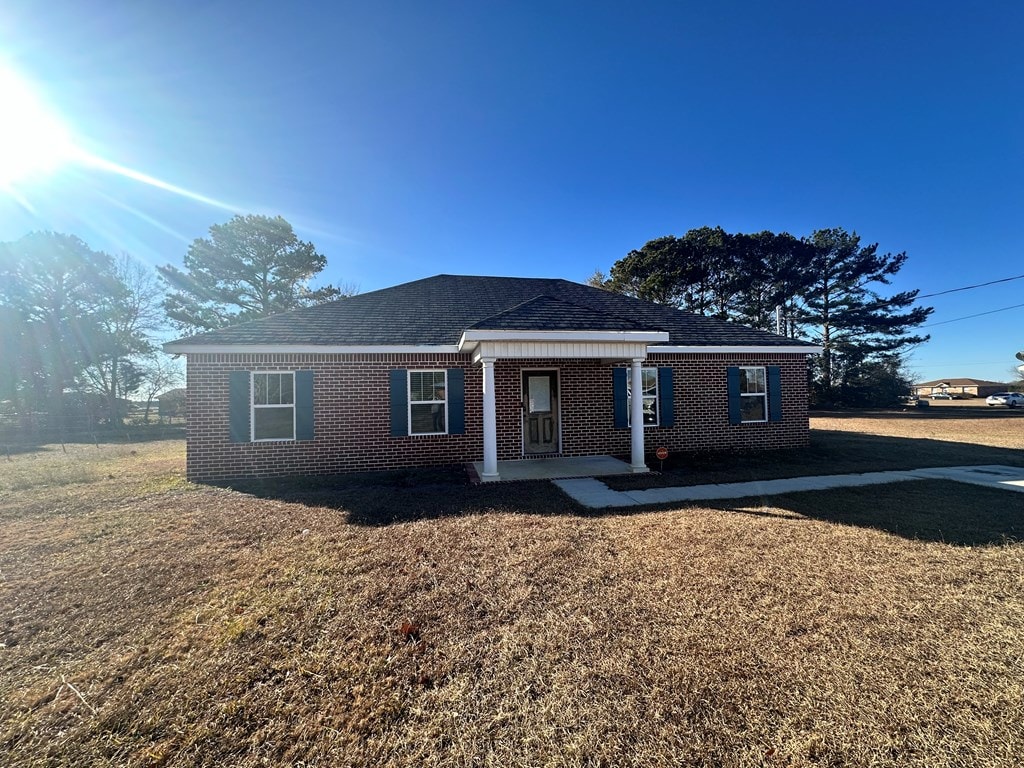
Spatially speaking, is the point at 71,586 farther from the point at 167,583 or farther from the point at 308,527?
the point at 308,527

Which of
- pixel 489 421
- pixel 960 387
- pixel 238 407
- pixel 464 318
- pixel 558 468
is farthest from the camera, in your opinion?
pixel 960 387

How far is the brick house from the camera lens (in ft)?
27.6

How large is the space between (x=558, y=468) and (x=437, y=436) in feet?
9.34

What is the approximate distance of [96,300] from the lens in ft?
82.1

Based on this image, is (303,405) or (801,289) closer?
(303,405)

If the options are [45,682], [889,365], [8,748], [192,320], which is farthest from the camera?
[889,365]

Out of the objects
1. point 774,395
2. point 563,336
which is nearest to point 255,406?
point 563,336

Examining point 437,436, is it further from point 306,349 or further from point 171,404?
point 171,404

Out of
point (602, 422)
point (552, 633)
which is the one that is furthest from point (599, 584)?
point (602, 422)

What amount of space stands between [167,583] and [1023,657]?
21.4 ft

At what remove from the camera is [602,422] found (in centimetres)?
1034

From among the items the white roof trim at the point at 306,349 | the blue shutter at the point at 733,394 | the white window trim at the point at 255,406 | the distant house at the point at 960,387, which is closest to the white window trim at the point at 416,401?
the white roof trim at the point at 306,349

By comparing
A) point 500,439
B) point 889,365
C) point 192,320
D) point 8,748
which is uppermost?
point 192,320

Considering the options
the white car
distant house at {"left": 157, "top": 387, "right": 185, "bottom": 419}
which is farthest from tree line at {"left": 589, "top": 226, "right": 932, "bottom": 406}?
distant house at {"left": 157, "top": 387, "right": 185, "bottom": 419}
